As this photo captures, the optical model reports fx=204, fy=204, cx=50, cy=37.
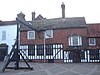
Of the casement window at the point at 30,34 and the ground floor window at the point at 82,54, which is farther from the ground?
the casement window at the point at 30,34

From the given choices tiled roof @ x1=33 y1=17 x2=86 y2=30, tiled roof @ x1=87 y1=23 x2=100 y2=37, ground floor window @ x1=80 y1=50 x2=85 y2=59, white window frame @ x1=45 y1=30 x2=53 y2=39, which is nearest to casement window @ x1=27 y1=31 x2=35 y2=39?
tiled roof @ x1=33 y1=17 x2=86 y2=30

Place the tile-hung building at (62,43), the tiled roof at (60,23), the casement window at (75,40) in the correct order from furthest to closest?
1. the tiled roof at (60,23)
2. the casement window at (75,40)
3. the tile-hung building at (62,43)

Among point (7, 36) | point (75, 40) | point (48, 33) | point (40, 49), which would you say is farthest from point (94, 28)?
point (7, 36)

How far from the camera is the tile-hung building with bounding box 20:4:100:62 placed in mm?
34594

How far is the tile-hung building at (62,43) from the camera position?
3459cm

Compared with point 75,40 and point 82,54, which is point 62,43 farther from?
point 82,54

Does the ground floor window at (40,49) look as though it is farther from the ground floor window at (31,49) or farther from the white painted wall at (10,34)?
the white painted wall at (10,34)

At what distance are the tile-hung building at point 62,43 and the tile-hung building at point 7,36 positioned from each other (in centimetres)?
174

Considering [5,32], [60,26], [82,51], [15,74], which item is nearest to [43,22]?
[60,26]

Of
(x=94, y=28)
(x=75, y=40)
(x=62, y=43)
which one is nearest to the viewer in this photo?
(x=75, y=40)

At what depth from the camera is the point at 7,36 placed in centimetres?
3903

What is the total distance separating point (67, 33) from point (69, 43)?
1893mm

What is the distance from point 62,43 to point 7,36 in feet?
35.9

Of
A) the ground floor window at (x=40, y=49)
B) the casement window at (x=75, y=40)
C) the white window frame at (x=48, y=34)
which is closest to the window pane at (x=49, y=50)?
the ground floor window at (x=40, y=49)
